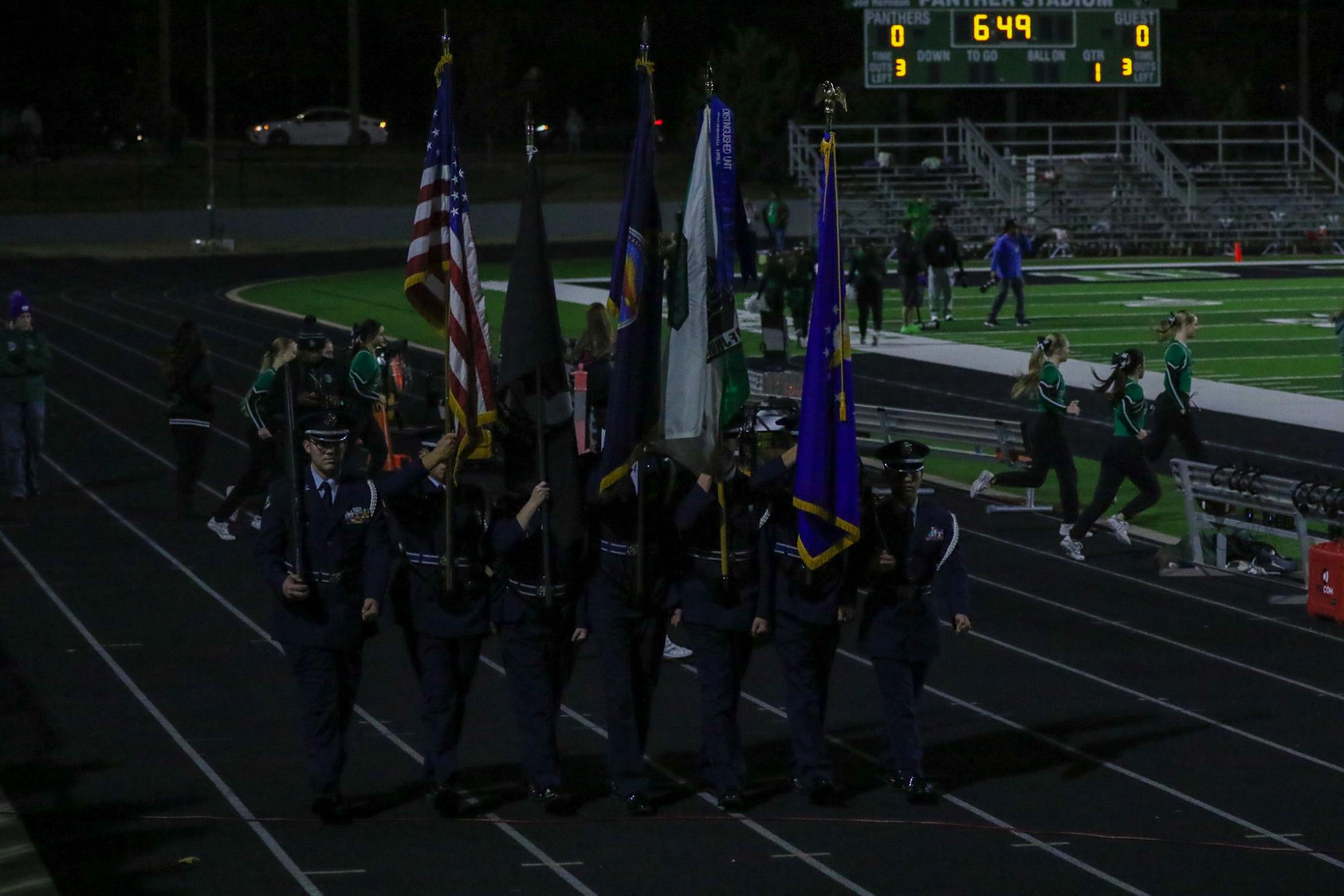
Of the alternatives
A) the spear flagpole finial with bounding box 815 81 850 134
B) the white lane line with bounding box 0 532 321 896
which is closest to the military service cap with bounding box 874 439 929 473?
the spear flagpole finial with bounding box 815 81 850 134

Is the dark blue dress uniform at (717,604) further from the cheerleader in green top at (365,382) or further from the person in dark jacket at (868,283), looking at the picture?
the person in dark jacket at (868,283)

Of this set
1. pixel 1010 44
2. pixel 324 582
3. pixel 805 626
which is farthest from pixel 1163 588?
pixel 1010 44

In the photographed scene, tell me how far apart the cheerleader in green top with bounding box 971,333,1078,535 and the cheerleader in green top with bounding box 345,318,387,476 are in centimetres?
482

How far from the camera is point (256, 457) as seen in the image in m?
16.3

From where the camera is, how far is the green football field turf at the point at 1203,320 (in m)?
28.7

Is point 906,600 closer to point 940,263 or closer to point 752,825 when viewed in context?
point 752,825

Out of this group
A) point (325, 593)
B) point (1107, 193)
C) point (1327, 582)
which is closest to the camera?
point (325, 593)

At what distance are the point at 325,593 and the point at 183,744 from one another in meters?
1.90

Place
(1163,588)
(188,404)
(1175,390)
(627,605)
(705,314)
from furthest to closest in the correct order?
(188,404) < (1175,390) < (1163,588) < (705,314) < (627,605)

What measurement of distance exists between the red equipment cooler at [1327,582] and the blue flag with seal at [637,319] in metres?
5.74

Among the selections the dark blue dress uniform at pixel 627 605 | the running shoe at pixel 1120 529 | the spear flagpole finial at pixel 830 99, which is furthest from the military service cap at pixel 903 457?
the running shoe at pixel 1120 529

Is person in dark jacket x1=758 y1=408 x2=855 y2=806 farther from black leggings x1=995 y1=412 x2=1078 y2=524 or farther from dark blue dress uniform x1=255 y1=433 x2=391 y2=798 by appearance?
black leggings x1=995 y1=412 x2=1078 y2=524

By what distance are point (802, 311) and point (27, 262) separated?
90.1 ft

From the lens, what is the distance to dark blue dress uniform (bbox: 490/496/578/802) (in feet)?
30.0
